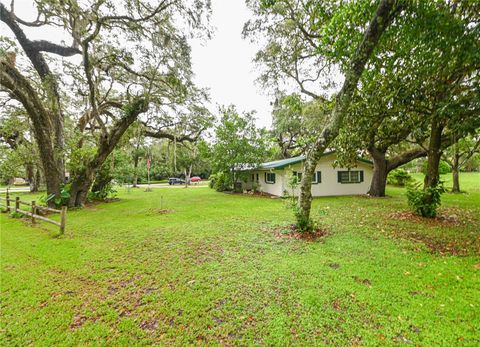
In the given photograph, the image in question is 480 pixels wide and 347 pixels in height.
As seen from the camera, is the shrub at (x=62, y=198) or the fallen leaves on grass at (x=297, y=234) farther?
the shrub at (x=62, y=198)

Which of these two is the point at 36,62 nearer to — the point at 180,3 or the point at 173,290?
the point at 180,3

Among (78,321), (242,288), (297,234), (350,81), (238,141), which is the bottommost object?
(78,321)

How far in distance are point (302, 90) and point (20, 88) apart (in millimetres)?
12299

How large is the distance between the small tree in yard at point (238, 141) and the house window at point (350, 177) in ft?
18.1

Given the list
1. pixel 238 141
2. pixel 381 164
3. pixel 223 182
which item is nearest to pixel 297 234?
pixel 381 164

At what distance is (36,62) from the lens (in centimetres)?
893

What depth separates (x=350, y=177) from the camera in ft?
46.8

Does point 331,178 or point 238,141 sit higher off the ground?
point 238,141

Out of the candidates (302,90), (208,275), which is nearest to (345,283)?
(208,275)

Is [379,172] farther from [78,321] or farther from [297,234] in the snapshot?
[78,321]

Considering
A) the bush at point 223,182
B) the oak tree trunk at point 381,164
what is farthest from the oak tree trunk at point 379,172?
the bush at point 223,182

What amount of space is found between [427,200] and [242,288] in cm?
742

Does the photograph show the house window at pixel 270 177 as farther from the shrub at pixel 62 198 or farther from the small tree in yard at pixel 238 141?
the shrub at pixel 62 198

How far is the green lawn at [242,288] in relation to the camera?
7.77 ft
